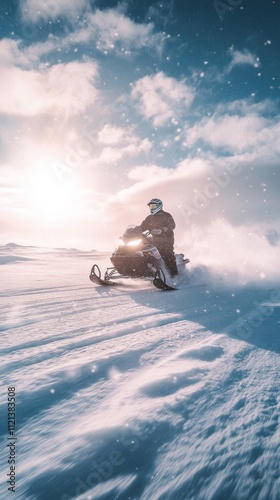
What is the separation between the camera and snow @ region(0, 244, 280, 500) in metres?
1.26

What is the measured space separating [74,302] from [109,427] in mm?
3769

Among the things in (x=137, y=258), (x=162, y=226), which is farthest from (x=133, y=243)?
(x=162, y=226)

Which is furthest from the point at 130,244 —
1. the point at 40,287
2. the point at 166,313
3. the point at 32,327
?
the point at 32,327

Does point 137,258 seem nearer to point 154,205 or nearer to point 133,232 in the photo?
point 133,232

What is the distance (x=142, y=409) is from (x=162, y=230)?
6.67 meters

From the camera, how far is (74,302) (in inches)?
205

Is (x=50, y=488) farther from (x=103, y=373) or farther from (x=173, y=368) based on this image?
(x=173, y=368)
